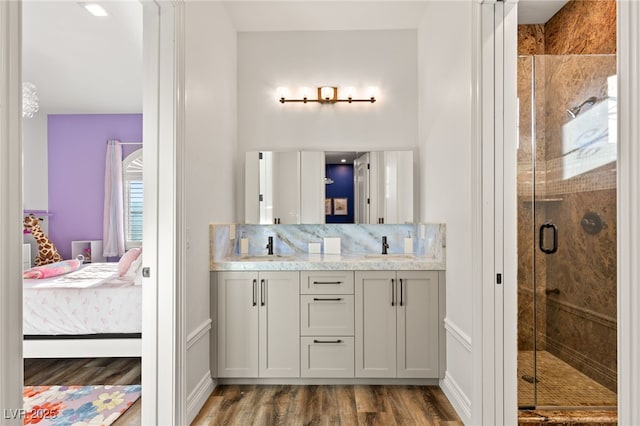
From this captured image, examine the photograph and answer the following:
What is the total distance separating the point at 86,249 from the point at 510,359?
5710mm

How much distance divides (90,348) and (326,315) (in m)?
1.85

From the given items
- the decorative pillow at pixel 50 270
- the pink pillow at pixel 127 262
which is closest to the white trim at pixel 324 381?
the pink pillow at pixel 127 262

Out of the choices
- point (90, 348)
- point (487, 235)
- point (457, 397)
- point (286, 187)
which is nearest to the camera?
point (487, 235)

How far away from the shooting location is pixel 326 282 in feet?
9.49

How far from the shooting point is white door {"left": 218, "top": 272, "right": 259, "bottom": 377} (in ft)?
9.39

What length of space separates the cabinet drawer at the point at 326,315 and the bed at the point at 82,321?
1.31 meters

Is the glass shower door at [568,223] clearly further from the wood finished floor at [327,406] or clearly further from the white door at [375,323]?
the white door at [375,323]

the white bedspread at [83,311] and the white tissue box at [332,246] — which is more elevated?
the white tissue box at [332,246]

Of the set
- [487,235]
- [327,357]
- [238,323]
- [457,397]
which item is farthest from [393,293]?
[238,323]

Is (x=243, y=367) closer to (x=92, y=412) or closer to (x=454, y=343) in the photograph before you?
(x=92, y=412)

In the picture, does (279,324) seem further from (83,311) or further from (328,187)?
(83,311)

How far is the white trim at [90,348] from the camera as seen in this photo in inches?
122

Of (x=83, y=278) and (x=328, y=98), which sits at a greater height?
(x=328, y=98)

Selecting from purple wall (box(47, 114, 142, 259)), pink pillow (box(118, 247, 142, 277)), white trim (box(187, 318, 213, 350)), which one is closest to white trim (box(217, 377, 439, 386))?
white trim (box(187, 318, 213, 350))
